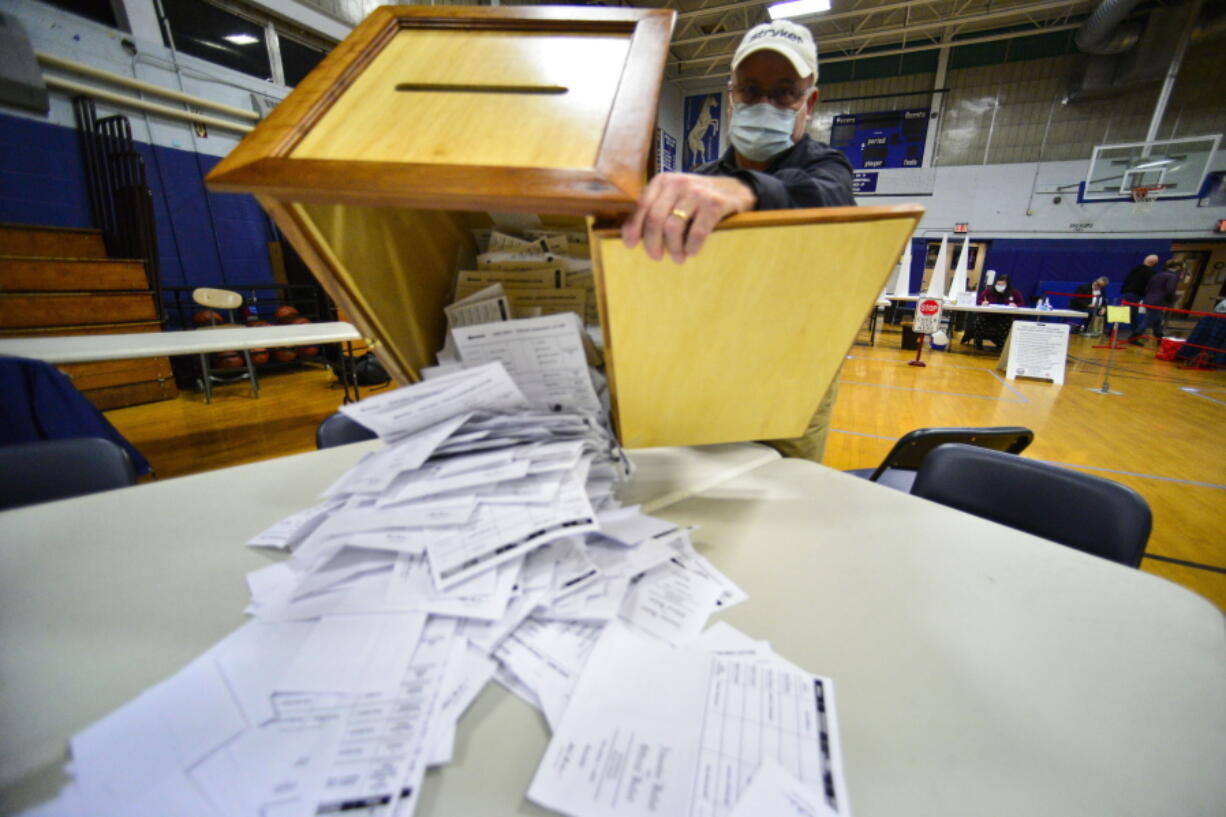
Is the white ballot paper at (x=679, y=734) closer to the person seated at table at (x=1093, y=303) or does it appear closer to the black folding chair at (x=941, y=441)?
the black folding chair at (x=941, y=441)

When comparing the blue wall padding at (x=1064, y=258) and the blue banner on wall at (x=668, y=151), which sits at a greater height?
the blue banner on wall at (x=668, y=151)

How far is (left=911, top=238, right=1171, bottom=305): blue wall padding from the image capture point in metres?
8.62

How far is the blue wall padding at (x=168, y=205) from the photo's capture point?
349cm

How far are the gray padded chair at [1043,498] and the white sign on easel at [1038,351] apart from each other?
512 cm

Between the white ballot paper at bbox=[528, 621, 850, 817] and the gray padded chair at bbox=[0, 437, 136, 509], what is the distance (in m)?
1.08

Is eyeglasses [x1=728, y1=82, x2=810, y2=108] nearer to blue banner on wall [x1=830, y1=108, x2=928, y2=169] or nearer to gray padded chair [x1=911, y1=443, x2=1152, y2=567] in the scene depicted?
gray padded chair [x1=911, y1=443, x2=1152, y2=567]

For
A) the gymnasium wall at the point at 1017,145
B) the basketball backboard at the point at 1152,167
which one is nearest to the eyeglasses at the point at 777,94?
the gymnasium wall at the point at 1017,145

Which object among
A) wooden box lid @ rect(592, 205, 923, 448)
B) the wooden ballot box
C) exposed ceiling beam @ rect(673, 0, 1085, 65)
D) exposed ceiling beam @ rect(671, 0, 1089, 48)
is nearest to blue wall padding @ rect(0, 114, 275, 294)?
the wooden ballot box

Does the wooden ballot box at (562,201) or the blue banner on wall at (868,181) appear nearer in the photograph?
the wooden ballot box at (562,201)

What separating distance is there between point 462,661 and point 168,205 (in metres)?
5.92

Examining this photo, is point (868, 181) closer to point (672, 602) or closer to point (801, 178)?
point (801, 178)

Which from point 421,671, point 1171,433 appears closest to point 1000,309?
point 1171,433

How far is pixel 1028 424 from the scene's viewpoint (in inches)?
130

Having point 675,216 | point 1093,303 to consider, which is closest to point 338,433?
point 675,216
